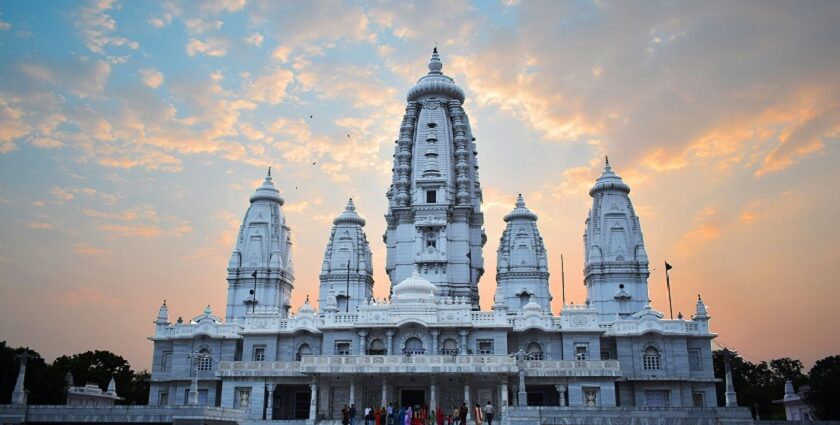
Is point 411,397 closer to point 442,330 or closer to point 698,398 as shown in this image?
point 442,330

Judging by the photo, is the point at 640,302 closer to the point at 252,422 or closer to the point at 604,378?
the point at 604,378

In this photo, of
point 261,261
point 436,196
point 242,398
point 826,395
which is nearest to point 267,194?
point 261,261

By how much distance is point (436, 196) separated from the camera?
6494 centimetres

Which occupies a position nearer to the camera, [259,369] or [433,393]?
[433,393]

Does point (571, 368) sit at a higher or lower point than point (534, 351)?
lower

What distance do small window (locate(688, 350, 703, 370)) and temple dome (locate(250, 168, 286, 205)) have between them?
40.5 m

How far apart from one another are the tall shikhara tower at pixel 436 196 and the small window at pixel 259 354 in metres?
13.9

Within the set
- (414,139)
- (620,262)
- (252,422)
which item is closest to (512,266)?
(620,262)

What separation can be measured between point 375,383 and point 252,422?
7.85 m

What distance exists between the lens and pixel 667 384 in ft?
170

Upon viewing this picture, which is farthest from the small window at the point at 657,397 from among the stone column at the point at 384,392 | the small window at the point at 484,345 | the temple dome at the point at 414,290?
the stone column at the point at 384,392

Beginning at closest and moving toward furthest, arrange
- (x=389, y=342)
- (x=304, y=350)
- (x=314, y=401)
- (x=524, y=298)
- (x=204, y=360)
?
(x=314, y=401), (x=389, y=342), (x=304, y=350), (x=204, y=360), (x=524, y=298)

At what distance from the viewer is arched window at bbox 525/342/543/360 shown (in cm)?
5178

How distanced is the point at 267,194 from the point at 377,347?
2998 cm
